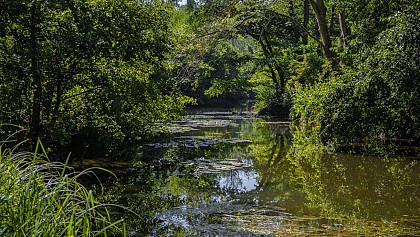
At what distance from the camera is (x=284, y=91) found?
958 inches

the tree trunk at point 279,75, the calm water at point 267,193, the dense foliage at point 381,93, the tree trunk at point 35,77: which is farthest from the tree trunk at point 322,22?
the tree trunk at point 35,77

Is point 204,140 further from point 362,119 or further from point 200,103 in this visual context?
point 200,103

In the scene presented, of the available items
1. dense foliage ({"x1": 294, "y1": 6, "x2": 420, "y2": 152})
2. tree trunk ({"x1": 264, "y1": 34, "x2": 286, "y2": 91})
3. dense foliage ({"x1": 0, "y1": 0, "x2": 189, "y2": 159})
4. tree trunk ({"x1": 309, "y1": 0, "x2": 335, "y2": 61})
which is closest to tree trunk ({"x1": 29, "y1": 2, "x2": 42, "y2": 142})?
dense foliage ({"x1": 0, "y1": 0, "x2": 189, "y2": 159})

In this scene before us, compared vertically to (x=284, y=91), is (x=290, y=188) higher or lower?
lower

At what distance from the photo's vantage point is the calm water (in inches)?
191

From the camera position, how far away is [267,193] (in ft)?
21.8

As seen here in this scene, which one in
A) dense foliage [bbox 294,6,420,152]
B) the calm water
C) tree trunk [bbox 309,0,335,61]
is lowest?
the calm water

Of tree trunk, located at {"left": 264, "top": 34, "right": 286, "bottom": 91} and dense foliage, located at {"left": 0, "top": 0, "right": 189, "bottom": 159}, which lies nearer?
dense foliage, located at {"left": 0, "top": 0, "right": 189, "bottom": 159}

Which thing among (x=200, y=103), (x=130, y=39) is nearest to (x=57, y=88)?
(x=130, y=39)

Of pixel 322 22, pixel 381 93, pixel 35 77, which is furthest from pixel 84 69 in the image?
pixel 322 22

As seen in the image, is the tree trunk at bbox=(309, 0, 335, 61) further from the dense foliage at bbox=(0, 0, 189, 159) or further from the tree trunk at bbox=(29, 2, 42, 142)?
the tree trunk at bbox=(29, 2, 42, 142)

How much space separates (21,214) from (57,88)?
533 centimetres

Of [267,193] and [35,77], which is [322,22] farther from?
[35,77]

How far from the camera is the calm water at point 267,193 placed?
15.9 ft
